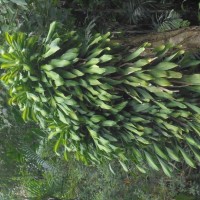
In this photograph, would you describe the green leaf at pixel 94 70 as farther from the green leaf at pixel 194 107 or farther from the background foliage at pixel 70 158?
the green leaf at pixel 194 107

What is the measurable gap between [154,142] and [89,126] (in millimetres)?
578

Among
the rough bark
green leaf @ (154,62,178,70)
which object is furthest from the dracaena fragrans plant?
the rough bark

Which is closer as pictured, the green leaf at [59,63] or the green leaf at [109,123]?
the green leaf at [59,63]

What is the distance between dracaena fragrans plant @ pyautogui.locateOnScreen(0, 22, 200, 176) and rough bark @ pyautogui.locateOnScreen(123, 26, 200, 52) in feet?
0.42

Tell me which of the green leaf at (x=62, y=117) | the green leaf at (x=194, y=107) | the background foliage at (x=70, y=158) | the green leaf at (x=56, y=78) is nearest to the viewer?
the green leaf at (x=56, y=78)

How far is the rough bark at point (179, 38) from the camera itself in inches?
111

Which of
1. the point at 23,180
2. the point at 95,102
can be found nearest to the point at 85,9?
the point at 95,102

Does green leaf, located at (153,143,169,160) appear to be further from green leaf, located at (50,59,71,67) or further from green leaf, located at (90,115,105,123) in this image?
green leaf, located at (50,59,71,67)

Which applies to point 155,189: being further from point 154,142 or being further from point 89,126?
point 89,126

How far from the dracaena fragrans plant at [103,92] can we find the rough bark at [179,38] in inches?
5.1

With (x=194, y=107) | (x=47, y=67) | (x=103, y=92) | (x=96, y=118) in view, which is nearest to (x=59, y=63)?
(x=47, y=67)

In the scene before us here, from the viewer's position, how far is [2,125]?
3264mm

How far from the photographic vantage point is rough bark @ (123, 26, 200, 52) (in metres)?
2.83

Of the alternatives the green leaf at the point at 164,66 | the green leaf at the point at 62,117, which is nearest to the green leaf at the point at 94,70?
the green leaf at the point at 62,117
